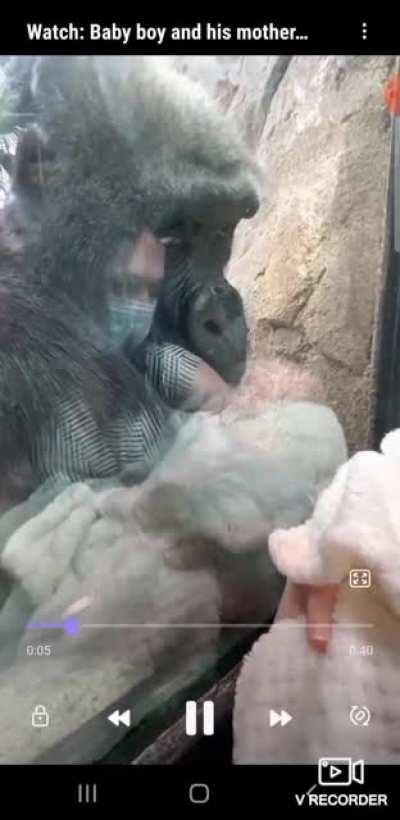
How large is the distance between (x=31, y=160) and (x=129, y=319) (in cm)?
13

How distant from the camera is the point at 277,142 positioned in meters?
0.51

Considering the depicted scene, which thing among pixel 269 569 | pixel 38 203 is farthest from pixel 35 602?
pixel 38 203

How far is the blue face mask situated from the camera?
51 centimetres

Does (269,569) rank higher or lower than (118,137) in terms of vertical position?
lower

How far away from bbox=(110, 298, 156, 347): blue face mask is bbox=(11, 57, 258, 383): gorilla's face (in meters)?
0.01

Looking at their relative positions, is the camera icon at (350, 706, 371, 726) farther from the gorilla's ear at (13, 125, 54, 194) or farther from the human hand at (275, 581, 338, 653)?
the gorilla's ear at (13, 125, 54, 194)
